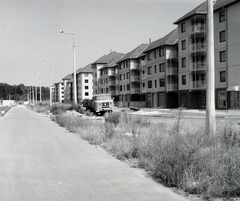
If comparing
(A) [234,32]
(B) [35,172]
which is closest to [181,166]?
(B) [35,172]

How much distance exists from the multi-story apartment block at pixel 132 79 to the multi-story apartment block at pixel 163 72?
6.41 m

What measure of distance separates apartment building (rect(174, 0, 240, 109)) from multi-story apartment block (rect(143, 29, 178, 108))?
348 centimetres

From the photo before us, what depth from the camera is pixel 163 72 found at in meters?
52.1

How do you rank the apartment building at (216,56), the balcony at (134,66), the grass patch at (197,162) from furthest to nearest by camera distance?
the balcony at (134,66) < the apartment building at (216,56) < the grass patch at (197,162)

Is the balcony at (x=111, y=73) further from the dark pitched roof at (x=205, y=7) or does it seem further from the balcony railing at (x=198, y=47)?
the balcony railing at (x=198, y=47)

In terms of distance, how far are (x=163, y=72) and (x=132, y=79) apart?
1538cm

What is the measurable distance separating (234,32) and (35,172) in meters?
34.2

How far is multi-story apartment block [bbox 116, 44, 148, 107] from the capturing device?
66312 millimetres

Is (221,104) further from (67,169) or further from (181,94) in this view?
(67,169)

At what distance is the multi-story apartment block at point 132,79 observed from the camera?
66.3 meters

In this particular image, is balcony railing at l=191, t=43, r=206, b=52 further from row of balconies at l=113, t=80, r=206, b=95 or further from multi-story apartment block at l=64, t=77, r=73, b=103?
multi-story apartment block at l=64, t=77, r=73, b=103

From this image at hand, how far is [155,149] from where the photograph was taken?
24.0 feet

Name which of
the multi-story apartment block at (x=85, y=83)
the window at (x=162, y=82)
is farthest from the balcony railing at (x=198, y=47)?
the multi-story apartment block at (x=85, y=83)

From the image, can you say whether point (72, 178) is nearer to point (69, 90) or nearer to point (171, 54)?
point (171, 54)
